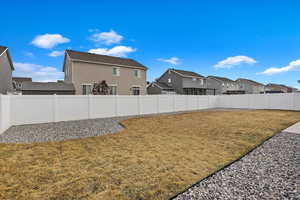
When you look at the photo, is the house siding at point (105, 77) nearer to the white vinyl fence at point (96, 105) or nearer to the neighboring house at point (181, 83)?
the white vinyl fence at point (96, 105)

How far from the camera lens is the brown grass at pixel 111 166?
8.61ft

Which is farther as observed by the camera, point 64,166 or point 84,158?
point 84,158

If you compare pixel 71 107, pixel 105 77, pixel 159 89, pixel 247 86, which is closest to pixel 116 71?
pixel 105 77

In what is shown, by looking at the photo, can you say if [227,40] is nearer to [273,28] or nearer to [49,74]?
[273,28]

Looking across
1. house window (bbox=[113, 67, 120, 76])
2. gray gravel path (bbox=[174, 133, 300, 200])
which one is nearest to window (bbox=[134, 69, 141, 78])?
house window (bbox=[113, 67, 120, 76])

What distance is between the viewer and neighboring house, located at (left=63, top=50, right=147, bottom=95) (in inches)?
771

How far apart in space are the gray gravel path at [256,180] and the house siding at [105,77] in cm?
1980

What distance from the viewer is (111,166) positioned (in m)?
3.66

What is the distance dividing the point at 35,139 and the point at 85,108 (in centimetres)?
520

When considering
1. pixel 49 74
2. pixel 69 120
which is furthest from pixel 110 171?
pixel 49 74

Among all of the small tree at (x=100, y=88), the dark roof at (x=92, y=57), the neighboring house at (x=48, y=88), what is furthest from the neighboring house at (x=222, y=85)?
the neighboring house at (x=48, y=88)

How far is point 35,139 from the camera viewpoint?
6.15 m

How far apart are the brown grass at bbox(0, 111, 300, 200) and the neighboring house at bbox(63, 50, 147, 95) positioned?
1573cm

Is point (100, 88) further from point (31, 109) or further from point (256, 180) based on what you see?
point (256, 180)
